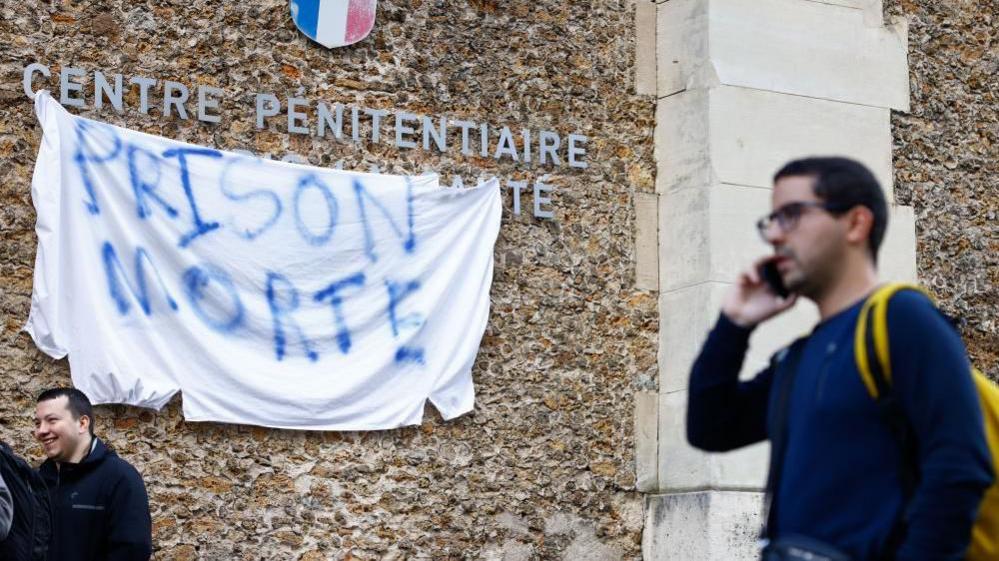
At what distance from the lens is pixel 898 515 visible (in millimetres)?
2426

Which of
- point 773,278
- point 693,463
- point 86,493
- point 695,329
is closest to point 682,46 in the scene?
point 695,329

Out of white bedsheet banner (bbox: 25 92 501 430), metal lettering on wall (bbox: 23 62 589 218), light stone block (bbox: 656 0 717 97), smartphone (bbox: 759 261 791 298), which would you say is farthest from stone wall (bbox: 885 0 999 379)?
smartphone (bbox: 759 261 791 298)

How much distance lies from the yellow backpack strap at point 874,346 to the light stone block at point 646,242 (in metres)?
4.89

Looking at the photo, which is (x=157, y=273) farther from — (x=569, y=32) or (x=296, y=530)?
(x=569, y=32)

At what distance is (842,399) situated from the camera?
2500 mm

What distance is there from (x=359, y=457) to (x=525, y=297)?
1.17 metres

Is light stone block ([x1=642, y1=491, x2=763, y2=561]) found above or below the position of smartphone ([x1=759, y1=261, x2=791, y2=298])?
below

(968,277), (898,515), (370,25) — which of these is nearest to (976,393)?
(898,515)

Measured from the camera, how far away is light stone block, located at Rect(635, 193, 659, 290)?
743 cm

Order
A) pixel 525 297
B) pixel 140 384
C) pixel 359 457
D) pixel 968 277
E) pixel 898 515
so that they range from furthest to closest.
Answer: pixel 968 277, pixel 525 297, pixel 359 457, pixel 140 384, pixel 898 515

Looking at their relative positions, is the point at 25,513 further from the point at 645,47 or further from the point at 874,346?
the point at 645,47

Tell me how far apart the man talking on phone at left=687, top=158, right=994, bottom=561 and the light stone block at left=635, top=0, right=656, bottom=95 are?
4.89 m

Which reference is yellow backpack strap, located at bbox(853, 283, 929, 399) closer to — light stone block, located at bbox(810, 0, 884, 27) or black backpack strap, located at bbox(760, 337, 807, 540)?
black backpack strap, located at bbox(760, 337, 807, 540)

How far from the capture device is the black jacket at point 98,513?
5.25 metres
